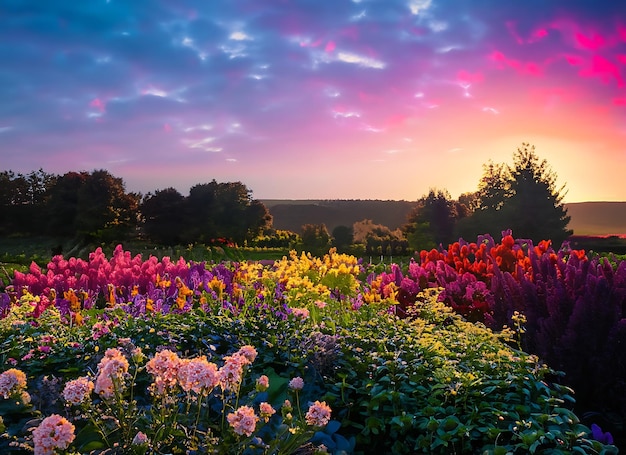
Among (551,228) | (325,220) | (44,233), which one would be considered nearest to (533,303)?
(551,228)

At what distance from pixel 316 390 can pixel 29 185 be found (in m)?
42.2

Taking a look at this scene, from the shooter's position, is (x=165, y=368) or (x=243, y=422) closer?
(x=243, y=422)

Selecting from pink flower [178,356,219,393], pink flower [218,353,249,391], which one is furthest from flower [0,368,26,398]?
pink flower [218,353,249,391]

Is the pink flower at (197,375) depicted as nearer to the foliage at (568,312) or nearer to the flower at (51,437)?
the flower at (51,437)

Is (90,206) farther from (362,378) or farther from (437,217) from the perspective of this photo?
(362,378)

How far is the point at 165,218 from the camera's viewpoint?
32.5m

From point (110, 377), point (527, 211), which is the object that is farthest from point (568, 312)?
point (527, 211)

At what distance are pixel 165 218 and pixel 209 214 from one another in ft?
9.95

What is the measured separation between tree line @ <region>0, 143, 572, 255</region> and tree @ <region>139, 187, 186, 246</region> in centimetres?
6

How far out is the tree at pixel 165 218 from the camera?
32.3 metres

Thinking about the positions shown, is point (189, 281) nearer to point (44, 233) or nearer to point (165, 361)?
point (165, 361)

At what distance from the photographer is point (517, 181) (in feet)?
112

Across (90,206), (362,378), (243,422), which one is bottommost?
(362,378)

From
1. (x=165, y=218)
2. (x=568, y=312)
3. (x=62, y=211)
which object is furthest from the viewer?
(x=62, y=211)
